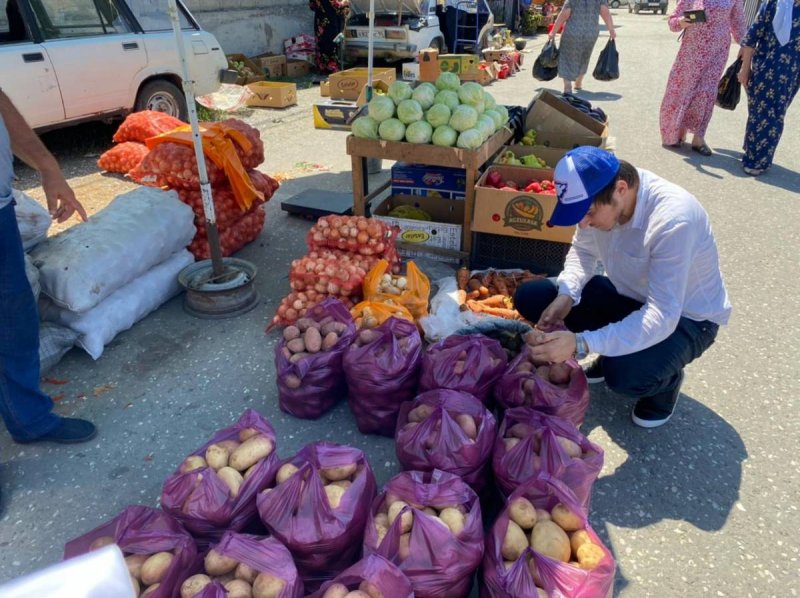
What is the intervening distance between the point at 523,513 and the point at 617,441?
1.21 meters

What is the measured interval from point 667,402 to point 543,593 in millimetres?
1569

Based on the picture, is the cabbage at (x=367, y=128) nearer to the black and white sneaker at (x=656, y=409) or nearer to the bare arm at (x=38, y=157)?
the bare arm at (x=38, y=157)

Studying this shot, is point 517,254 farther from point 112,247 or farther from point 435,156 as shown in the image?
point 112,247

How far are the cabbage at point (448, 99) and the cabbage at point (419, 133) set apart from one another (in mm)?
301

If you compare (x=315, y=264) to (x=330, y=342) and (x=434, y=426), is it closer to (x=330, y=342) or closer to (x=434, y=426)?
(x=330, y=342)

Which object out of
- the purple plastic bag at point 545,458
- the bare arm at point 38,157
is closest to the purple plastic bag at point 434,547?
the purple plastic bag at point 545,458

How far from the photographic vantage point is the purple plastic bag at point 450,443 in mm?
2225

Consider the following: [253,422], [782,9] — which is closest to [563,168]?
[253,422]

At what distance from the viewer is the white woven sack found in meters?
3.27

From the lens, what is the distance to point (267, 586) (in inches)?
67.2

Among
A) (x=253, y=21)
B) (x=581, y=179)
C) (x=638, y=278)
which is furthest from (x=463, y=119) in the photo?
(x=253, y=21)

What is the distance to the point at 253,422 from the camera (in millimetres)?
2312

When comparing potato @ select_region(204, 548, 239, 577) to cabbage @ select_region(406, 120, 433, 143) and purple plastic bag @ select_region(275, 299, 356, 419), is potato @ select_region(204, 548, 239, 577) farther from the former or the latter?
cabbage @ select_region(406, 120, 433, 143)

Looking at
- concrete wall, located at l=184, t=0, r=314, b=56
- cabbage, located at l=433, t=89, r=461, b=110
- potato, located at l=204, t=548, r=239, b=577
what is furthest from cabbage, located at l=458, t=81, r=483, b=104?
concrete wall, located at l=184, t=0, r=314, b=56
